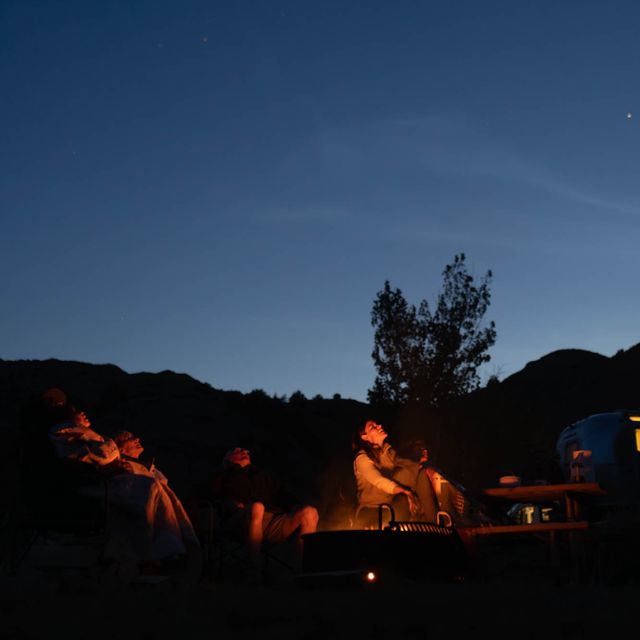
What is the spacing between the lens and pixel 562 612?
3682 millimetres

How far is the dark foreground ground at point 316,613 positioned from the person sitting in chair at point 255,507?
207 cm

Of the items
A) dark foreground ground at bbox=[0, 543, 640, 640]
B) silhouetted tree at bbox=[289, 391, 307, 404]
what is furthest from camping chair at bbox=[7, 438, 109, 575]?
silhouetted tree at bbox=[289, 391, 307, 404]

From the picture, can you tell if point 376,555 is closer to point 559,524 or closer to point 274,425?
point 559,524

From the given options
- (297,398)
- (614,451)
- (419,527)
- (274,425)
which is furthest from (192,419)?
(419,527)

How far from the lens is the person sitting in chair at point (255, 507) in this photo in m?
6.63

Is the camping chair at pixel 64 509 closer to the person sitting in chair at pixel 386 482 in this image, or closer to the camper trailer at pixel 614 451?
the person sitting in chair at pixel 386 482

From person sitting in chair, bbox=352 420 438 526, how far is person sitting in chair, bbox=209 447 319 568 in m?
0.42

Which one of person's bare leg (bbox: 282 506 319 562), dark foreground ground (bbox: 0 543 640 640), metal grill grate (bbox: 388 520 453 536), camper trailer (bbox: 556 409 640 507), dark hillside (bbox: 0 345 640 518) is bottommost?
dark foreground ground (bbox: 0 543 640 640)

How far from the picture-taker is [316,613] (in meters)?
3.65

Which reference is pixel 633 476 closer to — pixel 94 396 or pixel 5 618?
pixel 5 618

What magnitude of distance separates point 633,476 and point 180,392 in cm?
2275

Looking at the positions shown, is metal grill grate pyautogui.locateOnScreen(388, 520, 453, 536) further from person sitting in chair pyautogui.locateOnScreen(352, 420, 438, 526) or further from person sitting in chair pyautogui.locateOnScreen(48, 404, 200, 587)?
person sitting in chair pyautogui.locateOnScreen(48, 404, 200, 587)

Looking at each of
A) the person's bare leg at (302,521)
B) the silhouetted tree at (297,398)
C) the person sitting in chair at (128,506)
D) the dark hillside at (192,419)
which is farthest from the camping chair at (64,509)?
the silhouetted tree at (297,398)

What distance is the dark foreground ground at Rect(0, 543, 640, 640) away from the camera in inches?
129
